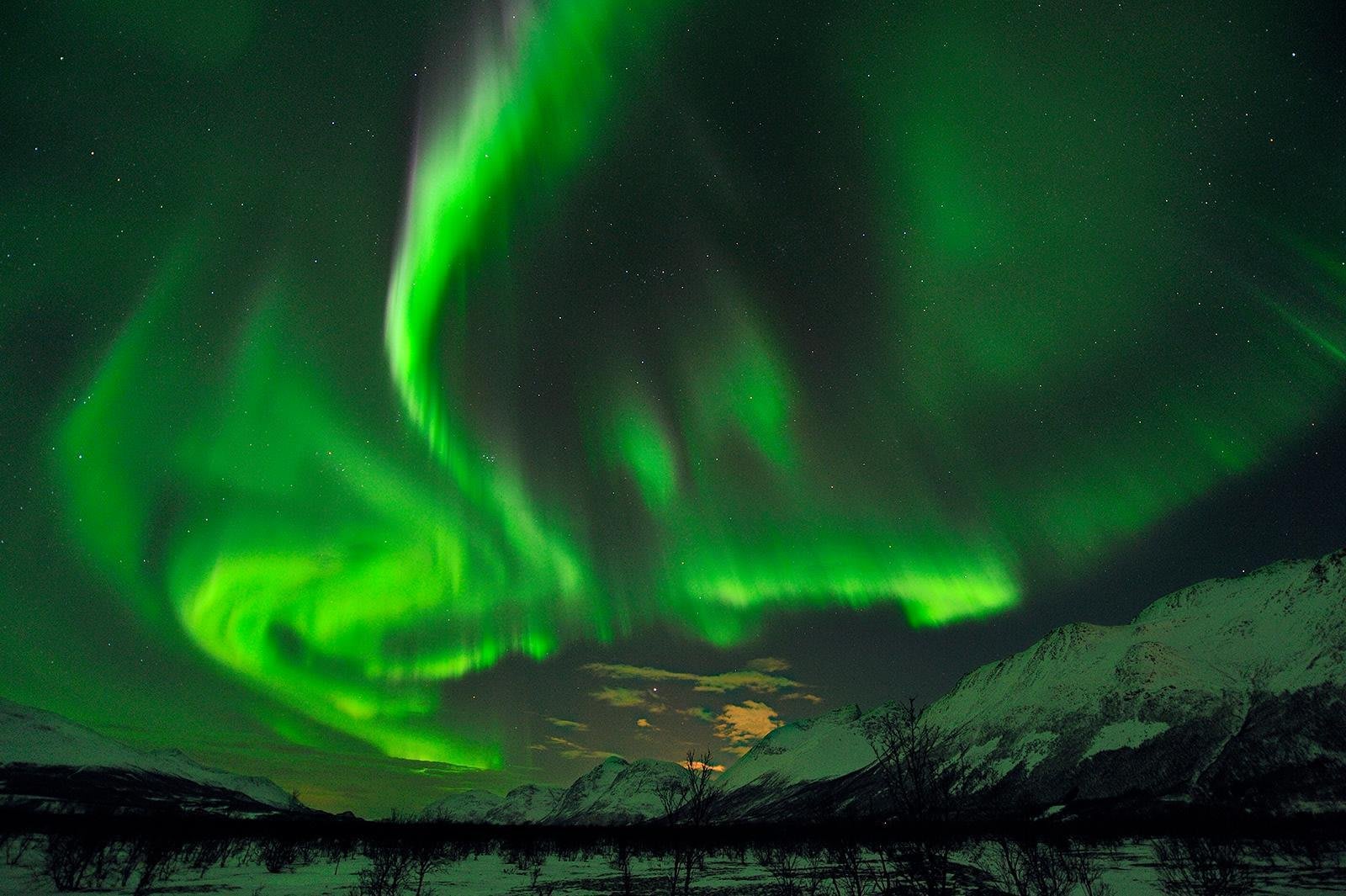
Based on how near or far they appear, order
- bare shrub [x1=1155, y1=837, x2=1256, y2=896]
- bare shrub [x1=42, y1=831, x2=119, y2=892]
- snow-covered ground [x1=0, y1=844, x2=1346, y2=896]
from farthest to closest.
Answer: snow-covered ground [x1=0, y1=844, x2=1346, y2=896]
bare shrub [x1=1155, y1=837, x2=1256, y2=896]
bare shrub [x1=42, y1=831, x2=119, y2=892]

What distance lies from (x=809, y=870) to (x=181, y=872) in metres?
46.6

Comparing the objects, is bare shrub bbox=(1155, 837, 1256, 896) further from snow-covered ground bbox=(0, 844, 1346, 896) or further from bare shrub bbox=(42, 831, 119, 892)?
bare shrub bbox=(42, 831, 119, 892)

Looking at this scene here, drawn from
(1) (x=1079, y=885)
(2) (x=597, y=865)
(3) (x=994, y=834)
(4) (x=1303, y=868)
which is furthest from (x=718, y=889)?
(3) (x=994, y=834)

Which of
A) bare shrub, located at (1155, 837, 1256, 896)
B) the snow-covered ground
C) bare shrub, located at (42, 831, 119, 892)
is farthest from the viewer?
the snow-covered ground

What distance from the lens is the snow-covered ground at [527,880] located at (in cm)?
3453

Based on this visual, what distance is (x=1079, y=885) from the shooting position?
132 ft

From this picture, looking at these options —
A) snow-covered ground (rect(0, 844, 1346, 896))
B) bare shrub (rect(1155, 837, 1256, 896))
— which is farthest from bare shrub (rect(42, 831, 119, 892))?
bare shrub (rect(1155, 837, 1256, 896))

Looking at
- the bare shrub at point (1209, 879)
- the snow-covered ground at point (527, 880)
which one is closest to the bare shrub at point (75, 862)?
the snow-covered ground at point (527, 880)

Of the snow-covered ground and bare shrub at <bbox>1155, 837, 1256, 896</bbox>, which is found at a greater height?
bare shrub at <bbox>1155, 837, 1256, 896</bbox>

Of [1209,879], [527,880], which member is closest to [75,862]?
[527,880]

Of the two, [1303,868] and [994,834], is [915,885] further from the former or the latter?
[994,834]

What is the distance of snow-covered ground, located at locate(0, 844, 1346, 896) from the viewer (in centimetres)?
3453

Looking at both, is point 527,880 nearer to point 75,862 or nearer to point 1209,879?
point 75,862

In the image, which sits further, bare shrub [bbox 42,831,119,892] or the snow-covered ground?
the snow-covered ground
